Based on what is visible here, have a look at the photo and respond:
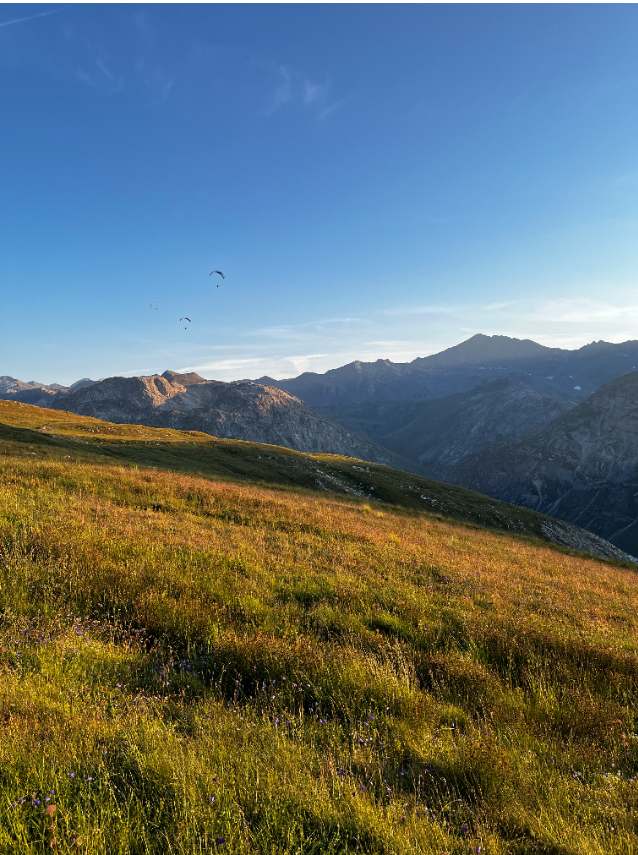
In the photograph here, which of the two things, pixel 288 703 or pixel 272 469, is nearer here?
pixel 288 703

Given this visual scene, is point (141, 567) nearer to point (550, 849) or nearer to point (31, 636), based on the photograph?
point (31, 636)

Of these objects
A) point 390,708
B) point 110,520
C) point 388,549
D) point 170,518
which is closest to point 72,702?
point 390,708

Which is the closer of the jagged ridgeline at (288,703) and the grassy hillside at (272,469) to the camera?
the jagged ridgeline at (288,703)

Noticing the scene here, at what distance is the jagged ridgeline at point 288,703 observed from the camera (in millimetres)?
2859

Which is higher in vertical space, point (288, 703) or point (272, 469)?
point (288, 703)

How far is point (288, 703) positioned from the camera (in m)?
4.58

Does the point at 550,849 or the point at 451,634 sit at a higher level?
the point at 550,849

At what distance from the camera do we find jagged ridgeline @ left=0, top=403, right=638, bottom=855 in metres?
2.86


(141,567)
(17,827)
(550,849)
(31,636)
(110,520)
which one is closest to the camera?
(17,827)

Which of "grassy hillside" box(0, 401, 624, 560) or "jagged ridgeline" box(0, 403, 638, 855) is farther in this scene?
"grassy hillside" box(0, 401, 624, 560)

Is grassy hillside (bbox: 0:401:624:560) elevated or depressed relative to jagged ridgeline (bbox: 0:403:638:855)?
depressed

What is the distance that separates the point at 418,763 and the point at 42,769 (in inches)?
123

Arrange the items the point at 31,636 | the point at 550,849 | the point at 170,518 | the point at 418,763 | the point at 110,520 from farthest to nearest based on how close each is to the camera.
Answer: the point at 170,518 → the point at 110,520 → the point at 31,636 → the point at 418,763 → the point at 550,849

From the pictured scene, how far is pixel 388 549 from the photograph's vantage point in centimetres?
1270
